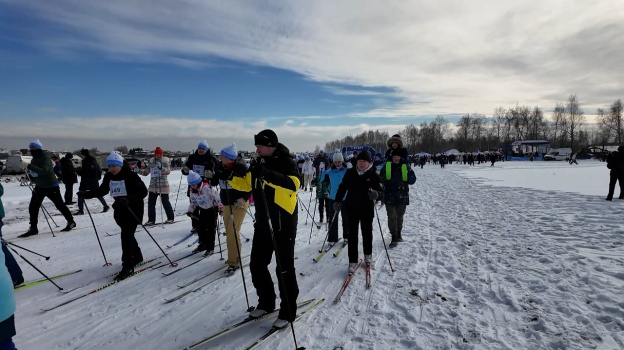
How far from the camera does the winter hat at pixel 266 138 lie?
10.7 ft

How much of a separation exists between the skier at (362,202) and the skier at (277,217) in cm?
188

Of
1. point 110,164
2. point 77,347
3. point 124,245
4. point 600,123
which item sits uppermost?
point 600,123

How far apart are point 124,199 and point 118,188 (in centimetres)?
36

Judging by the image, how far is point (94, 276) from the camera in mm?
5270

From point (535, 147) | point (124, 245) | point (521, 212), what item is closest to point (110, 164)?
point (124, 245)

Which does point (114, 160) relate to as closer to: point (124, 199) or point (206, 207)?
point (124, 199)

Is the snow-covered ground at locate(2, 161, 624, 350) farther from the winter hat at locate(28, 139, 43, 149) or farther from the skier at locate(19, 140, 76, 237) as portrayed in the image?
the winter hat at locate(28, 139, 43, 149)

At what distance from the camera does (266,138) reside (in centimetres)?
330

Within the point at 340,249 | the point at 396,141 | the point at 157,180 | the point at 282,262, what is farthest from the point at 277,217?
the point at 157,180

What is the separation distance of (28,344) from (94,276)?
1967mm

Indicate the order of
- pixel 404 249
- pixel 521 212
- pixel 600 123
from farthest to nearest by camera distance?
pixel 600 123, pixel 521 212, pixel 404 249

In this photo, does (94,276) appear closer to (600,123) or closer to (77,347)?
(77,347)

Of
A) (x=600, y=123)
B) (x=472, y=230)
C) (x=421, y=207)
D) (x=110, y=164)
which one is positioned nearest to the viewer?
(x=110, y=164)

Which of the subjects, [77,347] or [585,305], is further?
[585,305]
